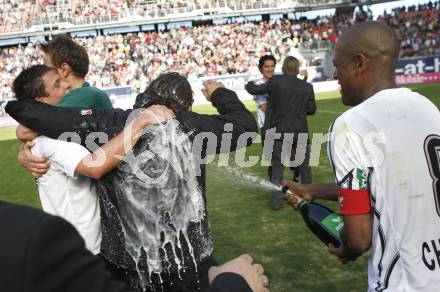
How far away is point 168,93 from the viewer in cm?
260

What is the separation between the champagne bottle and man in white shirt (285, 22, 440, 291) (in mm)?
392

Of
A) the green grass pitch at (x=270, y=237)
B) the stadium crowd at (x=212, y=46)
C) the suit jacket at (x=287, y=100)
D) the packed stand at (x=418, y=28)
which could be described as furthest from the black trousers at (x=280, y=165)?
the stadium crowd at (x=212, y=46)

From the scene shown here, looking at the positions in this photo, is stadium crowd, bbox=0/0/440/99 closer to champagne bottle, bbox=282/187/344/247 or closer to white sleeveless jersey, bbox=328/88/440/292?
champagne bottle, bbox=282/187/344/247

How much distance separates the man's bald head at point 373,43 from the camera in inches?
88.4

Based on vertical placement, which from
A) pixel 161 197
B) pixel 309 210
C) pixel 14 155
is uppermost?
pixel 161 197

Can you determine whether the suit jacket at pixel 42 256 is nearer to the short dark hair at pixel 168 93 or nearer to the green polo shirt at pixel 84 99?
the short dark hair at pixel 168 93

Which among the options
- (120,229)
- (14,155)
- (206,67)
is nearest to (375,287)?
(120,229)

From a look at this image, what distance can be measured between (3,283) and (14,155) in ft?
51.6

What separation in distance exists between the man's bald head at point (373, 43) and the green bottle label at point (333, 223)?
90cm

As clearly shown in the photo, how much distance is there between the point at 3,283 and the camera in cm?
104

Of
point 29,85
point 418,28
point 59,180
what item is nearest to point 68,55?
point 29,85

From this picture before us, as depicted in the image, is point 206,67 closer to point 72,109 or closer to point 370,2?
point 370,2

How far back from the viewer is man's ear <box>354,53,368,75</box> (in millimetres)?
2260

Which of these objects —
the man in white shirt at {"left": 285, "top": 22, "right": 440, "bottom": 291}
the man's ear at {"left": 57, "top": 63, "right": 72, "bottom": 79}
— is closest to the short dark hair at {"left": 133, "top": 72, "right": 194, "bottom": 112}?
the man in white shirt at {"left": 285, "top": 22, "right": 440, "bottom": 291}
